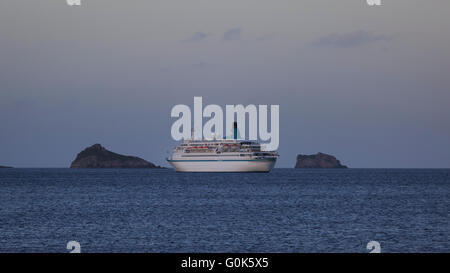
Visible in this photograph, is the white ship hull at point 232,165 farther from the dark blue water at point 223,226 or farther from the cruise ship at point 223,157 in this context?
the dark blue water at point 223,226

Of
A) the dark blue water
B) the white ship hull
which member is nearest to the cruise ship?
the white ship hull

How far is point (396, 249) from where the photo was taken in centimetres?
2558

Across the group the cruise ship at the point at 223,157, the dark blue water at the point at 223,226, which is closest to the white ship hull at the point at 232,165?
the cruise ship at the point at 223,157

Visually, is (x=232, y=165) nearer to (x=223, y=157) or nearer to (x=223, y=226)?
(x=223, y=157)

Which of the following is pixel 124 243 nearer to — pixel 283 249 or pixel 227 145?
pixel 283 249

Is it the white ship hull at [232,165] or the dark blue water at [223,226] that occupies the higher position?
the white ship hull at [232,165]

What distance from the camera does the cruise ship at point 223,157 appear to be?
11956 centimetres

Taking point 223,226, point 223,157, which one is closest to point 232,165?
point 223,157

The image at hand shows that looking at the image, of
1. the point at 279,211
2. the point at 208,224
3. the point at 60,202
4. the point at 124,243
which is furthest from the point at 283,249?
the point at 60,202

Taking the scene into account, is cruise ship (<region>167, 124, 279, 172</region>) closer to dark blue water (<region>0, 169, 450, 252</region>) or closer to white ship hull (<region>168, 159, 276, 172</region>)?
white ship hull (<region>168, 159, 276, 172</region>)

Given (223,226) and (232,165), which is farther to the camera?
(232,165)

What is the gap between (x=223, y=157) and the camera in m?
120
